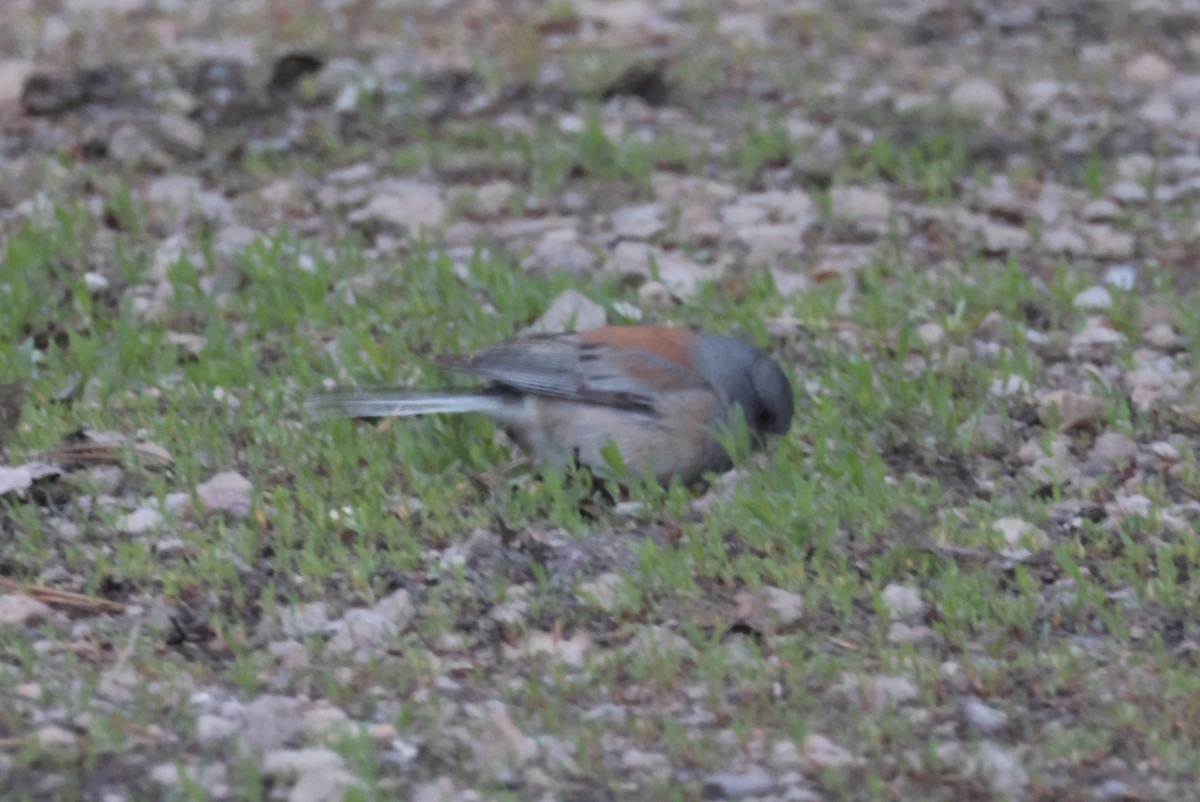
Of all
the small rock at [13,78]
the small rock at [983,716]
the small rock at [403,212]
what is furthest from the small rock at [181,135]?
the small rock at [983,716]

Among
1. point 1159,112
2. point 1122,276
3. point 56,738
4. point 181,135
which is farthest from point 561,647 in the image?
point 1159,112

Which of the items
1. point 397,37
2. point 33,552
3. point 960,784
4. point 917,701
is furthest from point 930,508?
point 397,37

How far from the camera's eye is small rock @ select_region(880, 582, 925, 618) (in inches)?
197

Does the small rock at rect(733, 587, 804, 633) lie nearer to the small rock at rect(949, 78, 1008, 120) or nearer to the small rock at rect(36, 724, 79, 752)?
the small rock at rect(36, 724, 79, 752)

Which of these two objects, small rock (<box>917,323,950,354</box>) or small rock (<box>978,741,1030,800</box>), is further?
small rock (<box>917,323,950,354</box>)

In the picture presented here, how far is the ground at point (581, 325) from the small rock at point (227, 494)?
0.01 meters

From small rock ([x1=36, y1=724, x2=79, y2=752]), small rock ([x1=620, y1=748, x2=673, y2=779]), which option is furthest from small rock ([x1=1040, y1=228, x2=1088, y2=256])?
small rock ([x1=36, y1=724, x2=79, y2=752])

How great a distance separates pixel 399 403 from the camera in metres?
5.97

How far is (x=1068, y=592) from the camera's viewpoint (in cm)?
511

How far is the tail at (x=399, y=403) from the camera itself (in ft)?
19.5

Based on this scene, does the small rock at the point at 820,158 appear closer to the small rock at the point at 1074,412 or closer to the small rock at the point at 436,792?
the small rock at the point at 1074,412

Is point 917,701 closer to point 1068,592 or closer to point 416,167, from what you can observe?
point 1068,592

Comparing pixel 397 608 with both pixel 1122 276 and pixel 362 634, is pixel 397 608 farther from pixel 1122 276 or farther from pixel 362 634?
pixel 1122 276

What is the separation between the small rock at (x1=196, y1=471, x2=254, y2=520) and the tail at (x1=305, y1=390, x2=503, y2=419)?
49cm
